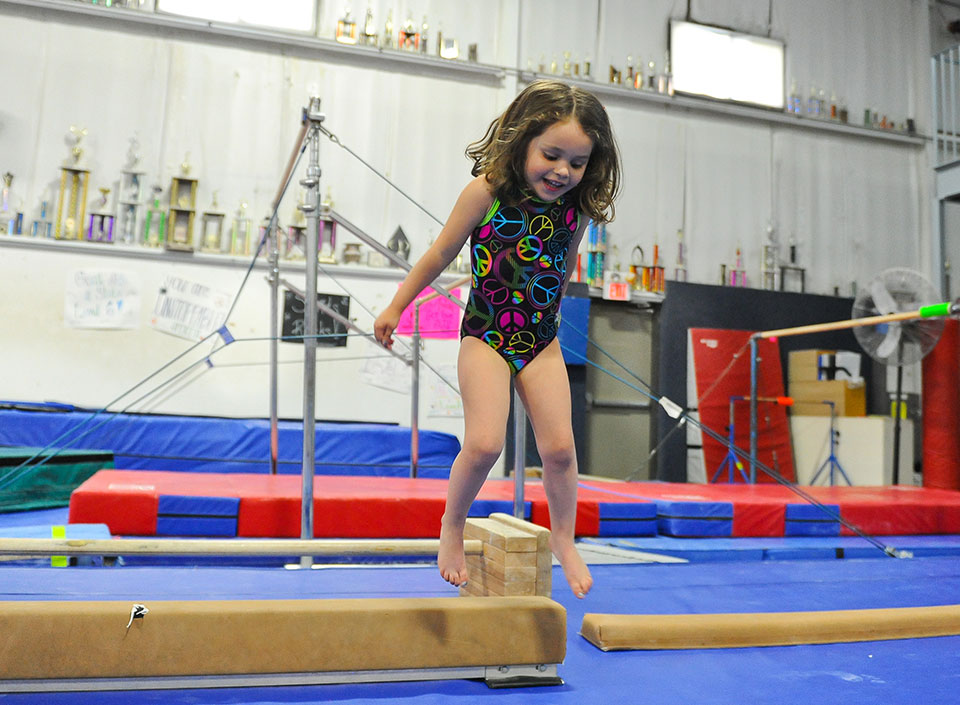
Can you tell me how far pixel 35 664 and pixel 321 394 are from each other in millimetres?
5081

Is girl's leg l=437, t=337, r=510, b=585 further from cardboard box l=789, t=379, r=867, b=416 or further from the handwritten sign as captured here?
cardboard box l=789, t=379, r=867, b=416

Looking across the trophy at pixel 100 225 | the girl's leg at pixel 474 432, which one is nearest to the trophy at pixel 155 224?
the trophy at pixel 100 225

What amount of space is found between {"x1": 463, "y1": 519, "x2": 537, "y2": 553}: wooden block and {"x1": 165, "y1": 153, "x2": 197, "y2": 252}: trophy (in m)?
4.76

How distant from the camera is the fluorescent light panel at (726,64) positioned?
794 centimetres

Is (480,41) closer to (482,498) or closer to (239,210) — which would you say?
(239,210)

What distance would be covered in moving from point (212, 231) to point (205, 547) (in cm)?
485

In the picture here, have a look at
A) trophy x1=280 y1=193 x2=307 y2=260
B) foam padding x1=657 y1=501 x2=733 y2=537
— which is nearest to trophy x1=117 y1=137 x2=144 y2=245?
trophy x1=280 y1=193 x2=307 y2=260

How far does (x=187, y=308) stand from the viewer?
621 cm

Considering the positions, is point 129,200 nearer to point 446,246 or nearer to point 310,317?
point 310,317

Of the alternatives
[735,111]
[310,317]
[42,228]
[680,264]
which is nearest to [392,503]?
[310,317]

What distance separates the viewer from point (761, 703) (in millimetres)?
1641

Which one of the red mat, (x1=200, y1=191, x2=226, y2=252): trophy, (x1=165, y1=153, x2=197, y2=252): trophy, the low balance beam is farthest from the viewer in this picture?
(x1=200, y1=191, x2=226, y2=252): trophy

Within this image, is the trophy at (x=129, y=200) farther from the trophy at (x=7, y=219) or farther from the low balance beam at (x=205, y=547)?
the low balance beam at (x=205, y=547)

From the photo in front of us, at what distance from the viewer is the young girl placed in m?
1.60
